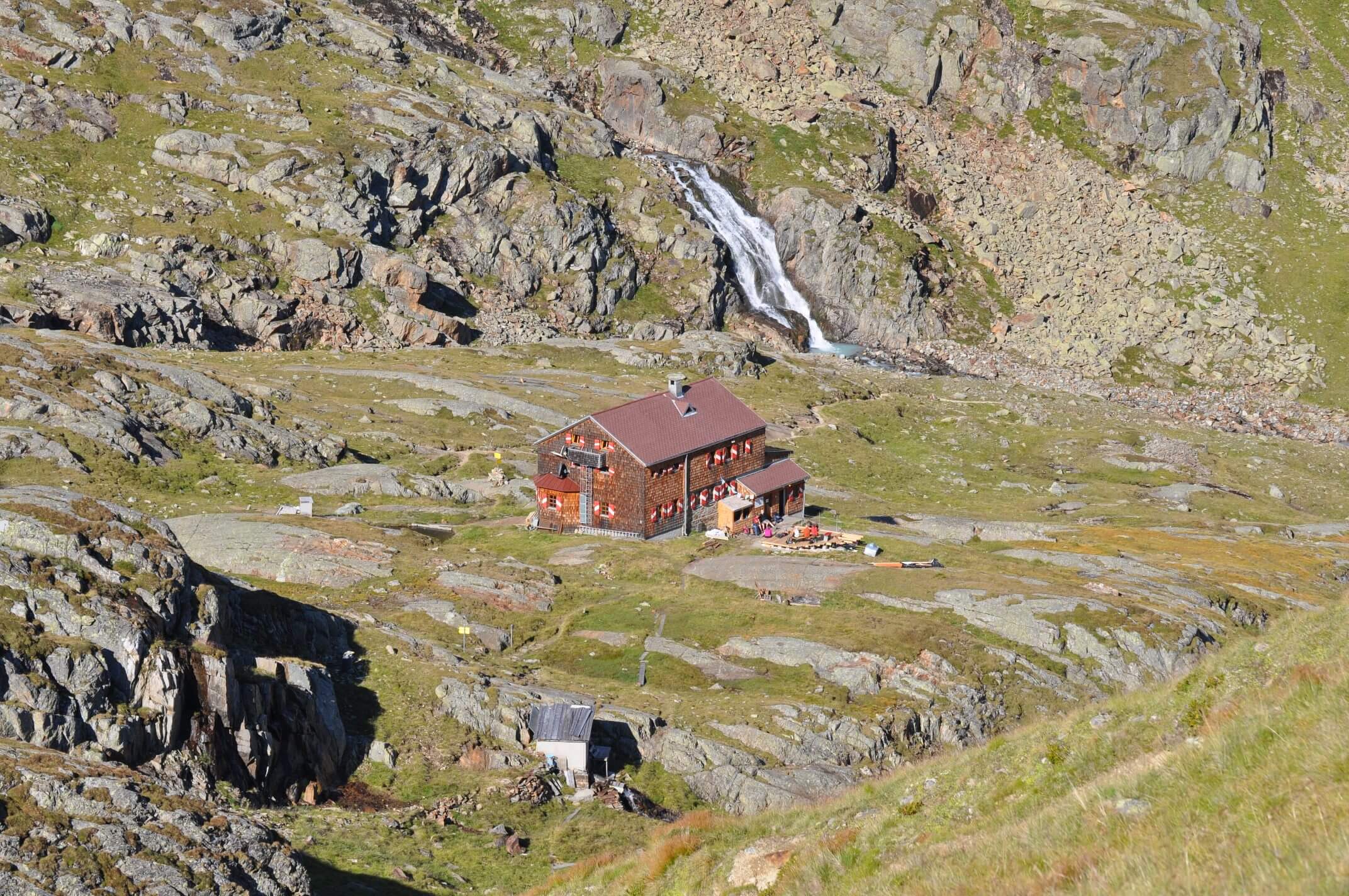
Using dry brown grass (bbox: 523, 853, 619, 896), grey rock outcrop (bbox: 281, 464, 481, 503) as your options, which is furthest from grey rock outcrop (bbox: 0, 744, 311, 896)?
grey rock outcrop (bbox: 281, 464, 481, 503)

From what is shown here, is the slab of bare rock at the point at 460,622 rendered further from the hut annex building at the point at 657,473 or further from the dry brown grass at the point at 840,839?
the dry brown grass at the point at 840,839

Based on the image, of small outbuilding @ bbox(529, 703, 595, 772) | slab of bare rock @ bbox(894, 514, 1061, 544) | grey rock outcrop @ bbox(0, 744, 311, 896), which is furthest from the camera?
slab of bare rock @ bbox(894, 514, 1061, 544)

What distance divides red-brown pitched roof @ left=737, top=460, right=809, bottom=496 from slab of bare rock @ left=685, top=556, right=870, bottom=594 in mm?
9819

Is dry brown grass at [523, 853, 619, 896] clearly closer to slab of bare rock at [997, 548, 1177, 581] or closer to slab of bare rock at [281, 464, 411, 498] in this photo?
slab of bare rock at [997, 548, 1177, 581]

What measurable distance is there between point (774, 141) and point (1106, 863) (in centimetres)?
16828

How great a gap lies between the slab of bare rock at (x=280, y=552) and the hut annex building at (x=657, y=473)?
47.4 ft

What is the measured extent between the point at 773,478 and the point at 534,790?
4291 centimetres

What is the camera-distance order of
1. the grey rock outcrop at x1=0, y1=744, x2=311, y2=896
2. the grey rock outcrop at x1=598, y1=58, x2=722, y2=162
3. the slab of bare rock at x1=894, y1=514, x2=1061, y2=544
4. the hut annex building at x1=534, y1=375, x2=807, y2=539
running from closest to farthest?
the grey rock outcrop at x1=0, y1=744, x2=311, y2=896 → the hut annex building at x1=534, y1=375, x2=807, y2=539 → the slab of bare rock at x1=894, y1=514, x2=1061, y2=544 → the grey rock outcrop at x1=598, y1=58, x2=722, y2=162

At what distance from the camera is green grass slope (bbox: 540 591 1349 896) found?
1391 centimetres

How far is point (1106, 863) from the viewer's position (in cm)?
1470

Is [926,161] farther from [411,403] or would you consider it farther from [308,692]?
[308,692]

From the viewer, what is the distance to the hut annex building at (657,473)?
7800cm

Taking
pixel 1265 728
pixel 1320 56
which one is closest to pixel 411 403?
pixel 1265 728

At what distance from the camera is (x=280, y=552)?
65812 mm
